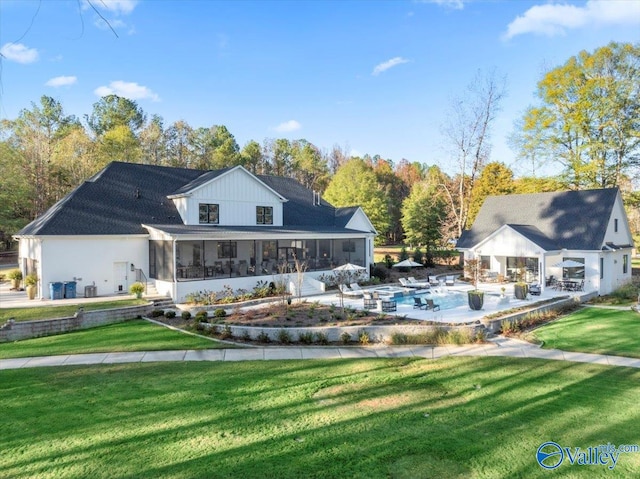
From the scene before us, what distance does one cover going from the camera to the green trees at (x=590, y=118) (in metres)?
32.5

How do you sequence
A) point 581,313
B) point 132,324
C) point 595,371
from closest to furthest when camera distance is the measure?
1. point 595,371
2. point 132,324
3. point 581,313

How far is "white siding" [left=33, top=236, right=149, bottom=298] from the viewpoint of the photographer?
20453mm

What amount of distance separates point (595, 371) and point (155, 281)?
66.6ft

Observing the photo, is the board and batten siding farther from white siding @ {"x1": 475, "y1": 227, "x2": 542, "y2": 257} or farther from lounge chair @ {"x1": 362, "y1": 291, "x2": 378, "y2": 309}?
white siding @ {"x1": 475, "y1": 227, "x2": 542, "y2": 257}

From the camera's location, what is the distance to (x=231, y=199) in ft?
85.9

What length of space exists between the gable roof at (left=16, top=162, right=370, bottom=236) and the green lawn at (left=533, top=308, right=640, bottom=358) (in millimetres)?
17403

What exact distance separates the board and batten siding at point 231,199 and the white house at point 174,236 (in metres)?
0.06

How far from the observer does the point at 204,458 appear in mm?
6082

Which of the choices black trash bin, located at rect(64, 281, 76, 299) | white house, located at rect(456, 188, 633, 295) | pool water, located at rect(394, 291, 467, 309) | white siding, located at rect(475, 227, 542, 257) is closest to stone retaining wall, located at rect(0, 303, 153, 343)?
black trash bin, located at rect(64, 281, 76, 299)

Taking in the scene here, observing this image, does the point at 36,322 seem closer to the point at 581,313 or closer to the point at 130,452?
the point at 130,452

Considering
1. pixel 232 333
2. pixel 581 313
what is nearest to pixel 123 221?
pixel 232 333

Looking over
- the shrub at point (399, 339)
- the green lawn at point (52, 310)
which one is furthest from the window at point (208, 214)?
the shrub at point (399, 339)

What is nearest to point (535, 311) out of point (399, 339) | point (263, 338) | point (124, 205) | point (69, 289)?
point (399, 339)

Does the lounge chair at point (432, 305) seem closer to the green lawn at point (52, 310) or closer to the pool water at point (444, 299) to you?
the pool water at point (444, 299)
